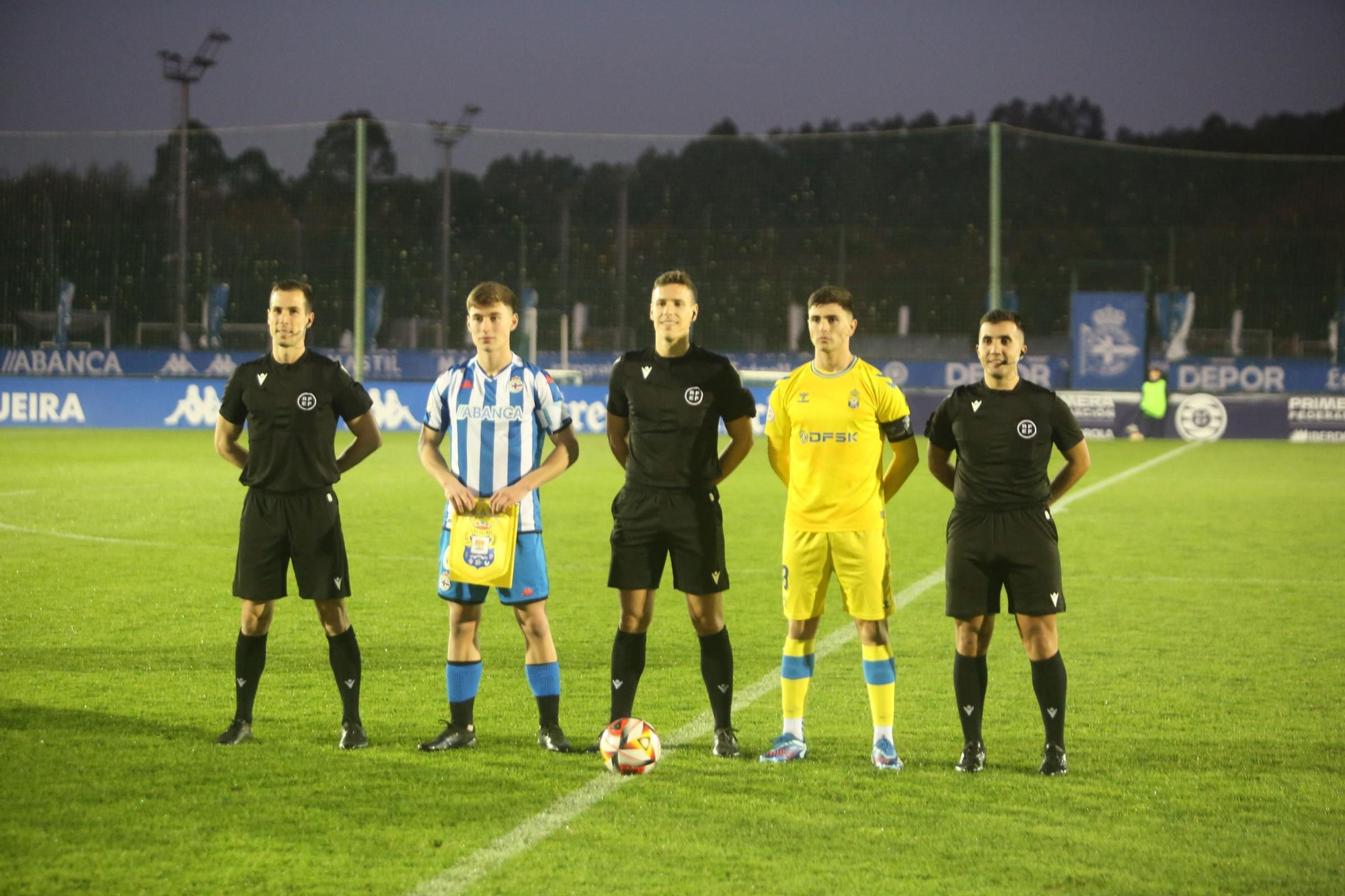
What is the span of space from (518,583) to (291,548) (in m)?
0.87

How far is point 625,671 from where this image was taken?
18.2 ft

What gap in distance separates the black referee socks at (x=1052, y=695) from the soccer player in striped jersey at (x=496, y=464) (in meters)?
1.75

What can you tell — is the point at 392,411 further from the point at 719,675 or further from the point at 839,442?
the point at 839,442

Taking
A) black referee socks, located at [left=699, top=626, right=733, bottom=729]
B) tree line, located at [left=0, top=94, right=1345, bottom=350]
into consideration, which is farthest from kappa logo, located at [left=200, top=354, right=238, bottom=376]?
black referee socks, located at [left=699, top=626, right=733, bottom=729]

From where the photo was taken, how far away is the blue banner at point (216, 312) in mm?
31344

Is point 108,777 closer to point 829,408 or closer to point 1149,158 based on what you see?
point 829,408

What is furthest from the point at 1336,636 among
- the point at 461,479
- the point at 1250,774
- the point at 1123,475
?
the point at 1123,475

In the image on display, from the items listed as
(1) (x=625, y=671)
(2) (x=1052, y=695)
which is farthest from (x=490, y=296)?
(2) (x=1052, y=695)

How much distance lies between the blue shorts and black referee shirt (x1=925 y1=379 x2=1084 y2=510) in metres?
1.55

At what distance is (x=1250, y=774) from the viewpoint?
5328mm

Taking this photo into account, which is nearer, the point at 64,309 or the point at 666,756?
the point at 666,756

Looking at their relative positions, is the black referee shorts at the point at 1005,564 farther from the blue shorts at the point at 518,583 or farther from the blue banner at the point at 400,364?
the blue banner at the point at 400,364

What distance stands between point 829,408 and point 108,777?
2837 millimetres

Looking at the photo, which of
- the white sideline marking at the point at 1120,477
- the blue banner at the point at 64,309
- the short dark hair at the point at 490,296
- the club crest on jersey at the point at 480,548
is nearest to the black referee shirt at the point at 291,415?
the short dark hair at the point at 490,296
